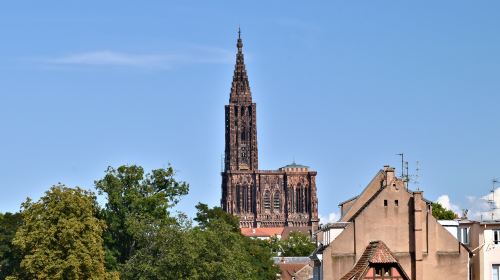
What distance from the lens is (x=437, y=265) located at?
79250 mm

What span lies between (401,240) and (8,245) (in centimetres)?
6385

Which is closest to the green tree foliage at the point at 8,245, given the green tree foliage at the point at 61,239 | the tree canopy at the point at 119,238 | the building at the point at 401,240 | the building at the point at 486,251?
the tree canopy at the point at 119,238

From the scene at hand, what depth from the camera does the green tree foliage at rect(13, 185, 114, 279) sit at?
100750mm

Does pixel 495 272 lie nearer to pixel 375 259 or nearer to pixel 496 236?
pixel 496 236

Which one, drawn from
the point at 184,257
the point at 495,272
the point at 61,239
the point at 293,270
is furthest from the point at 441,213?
the point at 293,270

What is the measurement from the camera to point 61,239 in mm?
101688

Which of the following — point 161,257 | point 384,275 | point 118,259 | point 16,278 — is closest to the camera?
point 384,275

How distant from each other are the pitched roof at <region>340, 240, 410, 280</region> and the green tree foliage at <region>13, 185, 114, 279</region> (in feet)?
93.0

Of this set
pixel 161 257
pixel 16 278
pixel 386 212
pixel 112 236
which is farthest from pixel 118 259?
pixel 386 212

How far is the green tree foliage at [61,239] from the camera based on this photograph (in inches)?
3967

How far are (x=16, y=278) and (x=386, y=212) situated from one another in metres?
35.0

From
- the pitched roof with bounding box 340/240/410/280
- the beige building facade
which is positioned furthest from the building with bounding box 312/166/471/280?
the beige building facade

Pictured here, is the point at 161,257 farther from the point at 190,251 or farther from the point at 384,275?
the point at 384,275

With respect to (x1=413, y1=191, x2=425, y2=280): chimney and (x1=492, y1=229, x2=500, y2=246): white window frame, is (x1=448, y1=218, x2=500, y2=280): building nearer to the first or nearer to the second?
(x1=492, y1=229, x2=500, y2=246): white window frame
